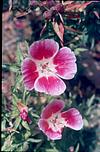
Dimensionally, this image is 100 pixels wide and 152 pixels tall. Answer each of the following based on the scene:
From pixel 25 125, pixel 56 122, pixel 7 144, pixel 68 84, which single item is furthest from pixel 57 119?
pixel 68 84

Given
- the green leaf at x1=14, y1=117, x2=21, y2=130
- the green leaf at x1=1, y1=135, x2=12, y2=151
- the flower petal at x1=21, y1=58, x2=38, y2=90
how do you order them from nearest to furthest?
the flower petal at x1=21, y1=58, x2=38, y2=90 → the green leaf at x1=14, y1=117, x2=21, y2=130 → the green leaf at x1=1, y1=135, x2=12, y2=151

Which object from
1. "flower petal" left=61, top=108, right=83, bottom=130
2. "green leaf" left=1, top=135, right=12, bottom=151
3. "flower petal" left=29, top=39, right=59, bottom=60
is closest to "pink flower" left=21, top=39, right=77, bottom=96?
"flower petal" left=29, top=39, right=59, bottom=60

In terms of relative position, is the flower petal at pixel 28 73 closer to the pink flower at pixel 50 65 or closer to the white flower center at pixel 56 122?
the pink flower at pixel 50 65

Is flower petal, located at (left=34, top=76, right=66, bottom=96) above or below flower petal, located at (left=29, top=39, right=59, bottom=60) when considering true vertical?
below

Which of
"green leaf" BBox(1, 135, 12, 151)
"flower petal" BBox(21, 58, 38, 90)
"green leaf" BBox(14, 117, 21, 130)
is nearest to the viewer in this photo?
"flower petal" BBox(21, 58, 38, 90)

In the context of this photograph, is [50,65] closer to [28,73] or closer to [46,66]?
[46,66]

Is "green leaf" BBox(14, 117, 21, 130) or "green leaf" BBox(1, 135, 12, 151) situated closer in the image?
"green leaf" BBox(14, 117, 21, 130)

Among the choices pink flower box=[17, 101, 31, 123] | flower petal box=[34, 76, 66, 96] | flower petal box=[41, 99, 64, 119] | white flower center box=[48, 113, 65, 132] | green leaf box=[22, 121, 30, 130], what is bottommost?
white flower center box=[48, 113, 65, 132]

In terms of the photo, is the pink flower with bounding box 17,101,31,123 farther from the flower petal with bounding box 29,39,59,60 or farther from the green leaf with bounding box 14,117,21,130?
the flower petal with bounding box 29,39,59,60
